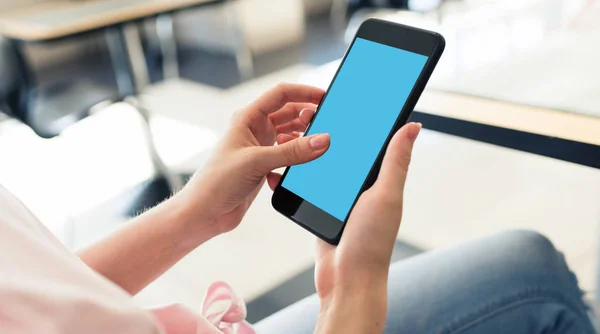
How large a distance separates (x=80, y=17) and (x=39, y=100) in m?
0.46

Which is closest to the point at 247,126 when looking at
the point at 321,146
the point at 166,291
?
the point at 321,146

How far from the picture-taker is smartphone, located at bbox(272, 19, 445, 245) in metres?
0.58

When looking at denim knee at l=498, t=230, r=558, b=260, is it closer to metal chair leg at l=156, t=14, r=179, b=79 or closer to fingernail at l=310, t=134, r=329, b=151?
fingernail at l=310, t=134, r=329, b=151

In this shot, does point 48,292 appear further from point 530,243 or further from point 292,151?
point 530,243

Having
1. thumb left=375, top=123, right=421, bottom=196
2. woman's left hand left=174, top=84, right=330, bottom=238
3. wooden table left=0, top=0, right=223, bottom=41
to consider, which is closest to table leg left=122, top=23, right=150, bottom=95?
wooden table left=0, top=0, right=223, bottom=41

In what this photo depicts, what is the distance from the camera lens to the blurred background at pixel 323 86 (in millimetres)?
738

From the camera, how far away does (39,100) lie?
1.92m

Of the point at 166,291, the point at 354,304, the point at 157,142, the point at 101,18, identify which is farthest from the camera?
the point at 157,142

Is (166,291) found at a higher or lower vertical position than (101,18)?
lower

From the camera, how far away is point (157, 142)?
7.67 feet

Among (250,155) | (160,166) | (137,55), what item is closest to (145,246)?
(250,155)

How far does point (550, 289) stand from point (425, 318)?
0.52ft

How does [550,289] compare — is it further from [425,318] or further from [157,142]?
[157,142]

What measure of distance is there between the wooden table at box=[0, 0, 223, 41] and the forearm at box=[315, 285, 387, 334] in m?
1.92
